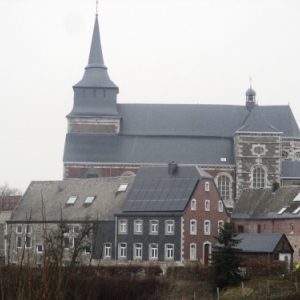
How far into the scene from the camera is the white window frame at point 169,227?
63.8 metres

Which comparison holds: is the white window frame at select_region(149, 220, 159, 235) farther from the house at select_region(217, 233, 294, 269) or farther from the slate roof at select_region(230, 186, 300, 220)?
the slate roof at select_region(230, 186, 300, 220)

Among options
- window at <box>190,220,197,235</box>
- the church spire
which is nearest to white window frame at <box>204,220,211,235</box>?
window at <box>190,220,197,235</box>

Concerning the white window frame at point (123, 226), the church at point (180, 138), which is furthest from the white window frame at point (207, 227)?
the church at point (180, 138)

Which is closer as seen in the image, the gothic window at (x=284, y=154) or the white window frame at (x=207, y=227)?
the white window frame at (x=207, y=227)

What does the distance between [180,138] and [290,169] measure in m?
11.2

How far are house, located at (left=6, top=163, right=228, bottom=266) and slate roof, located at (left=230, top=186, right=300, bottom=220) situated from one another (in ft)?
11.1

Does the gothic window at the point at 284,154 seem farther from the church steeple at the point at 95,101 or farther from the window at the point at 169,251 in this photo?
the window at the point at 169,251

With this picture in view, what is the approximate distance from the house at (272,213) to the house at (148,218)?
2.94 m

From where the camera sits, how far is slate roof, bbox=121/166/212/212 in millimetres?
64500

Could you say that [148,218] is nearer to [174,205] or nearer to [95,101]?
[174,205]

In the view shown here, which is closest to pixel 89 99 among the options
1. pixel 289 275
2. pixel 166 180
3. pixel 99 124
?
pixel 99 124

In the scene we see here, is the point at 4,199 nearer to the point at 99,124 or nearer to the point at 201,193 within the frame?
the point at 99,124

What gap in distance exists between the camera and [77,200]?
70.3m

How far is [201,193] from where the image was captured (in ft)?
214
